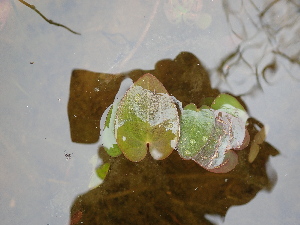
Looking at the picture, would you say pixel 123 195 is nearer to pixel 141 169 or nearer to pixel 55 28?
pixel 141 169

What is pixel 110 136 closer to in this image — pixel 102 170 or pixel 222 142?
pixel 102 170

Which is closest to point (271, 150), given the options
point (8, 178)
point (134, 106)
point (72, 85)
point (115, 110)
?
point (134, 106)

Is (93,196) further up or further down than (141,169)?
further down

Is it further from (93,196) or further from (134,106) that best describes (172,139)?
(93,196)

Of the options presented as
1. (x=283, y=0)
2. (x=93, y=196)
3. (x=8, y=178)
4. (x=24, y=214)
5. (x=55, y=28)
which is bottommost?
(x=24, y=214)

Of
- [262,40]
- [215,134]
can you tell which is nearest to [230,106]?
[215,134]

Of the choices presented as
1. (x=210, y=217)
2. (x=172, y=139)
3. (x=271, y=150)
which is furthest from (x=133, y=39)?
(x=210, y=217)

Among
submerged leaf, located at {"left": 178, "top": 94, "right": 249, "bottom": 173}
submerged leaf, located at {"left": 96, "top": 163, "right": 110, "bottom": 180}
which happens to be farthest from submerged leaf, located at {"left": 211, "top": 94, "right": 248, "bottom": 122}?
submerged leaf, located at {"left": 96, "top": 163, "right": 110, "bottom": 180}

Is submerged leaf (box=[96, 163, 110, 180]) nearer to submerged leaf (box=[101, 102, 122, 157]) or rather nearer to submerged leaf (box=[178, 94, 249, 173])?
submerged leaf (box=[101, 102, 122, 157])
